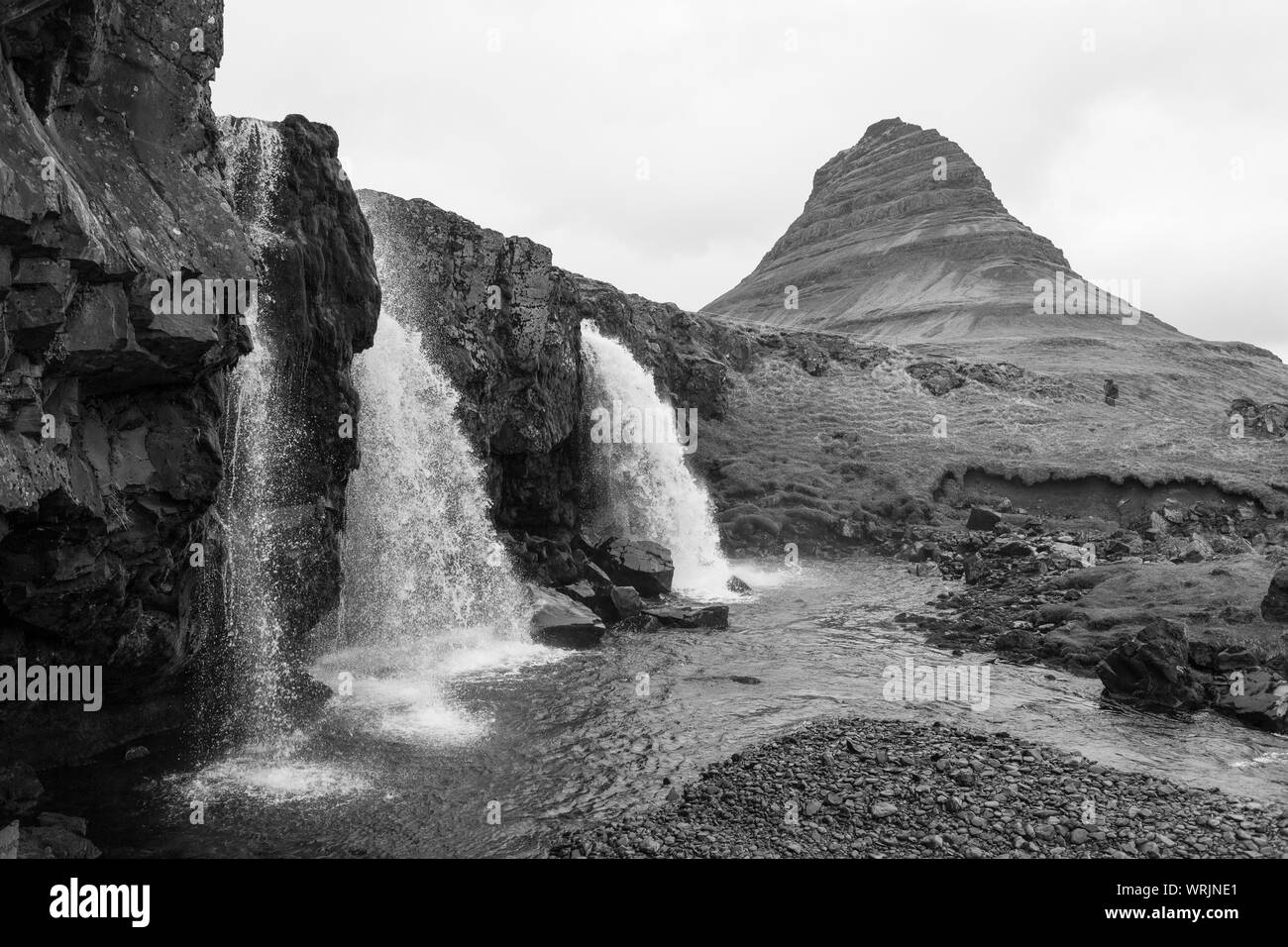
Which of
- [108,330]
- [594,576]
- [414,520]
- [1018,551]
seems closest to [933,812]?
[108,330]

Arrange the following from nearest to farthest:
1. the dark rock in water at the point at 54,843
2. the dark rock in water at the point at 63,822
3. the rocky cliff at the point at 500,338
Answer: the dark rock in water at the point at 54,843, the dark rock in water at the point at 63,822, the rocky cliff at the point at 500,338

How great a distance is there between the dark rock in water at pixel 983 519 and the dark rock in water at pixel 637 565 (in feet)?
78.9

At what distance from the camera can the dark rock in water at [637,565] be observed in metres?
36.4

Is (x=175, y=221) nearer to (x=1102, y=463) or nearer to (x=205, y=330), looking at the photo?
(x=205, y=330)

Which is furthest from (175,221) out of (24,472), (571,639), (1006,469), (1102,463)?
(1102,463)

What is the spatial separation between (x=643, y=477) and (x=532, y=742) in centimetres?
2627

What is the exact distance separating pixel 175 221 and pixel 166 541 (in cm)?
689

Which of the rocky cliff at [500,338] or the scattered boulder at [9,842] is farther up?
the rocky cliff at [500,338]

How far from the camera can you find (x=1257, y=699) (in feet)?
69.2

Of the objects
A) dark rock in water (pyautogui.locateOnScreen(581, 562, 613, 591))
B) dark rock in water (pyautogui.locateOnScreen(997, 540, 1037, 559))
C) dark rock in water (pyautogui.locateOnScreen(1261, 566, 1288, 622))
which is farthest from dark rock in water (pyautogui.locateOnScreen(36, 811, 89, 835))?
dark rock in water (pyautogui.locateOnScreen(997, 540, 1037, 559))

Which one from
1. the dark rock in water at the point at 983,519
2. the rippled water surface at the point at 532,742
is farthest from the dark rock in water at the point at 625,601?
the dark rock in water at the point at 983,519

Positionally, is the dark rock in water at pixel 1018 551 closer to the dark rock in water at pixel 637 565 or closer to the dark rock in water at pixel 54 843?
the dark rock in water at pixel 637 565

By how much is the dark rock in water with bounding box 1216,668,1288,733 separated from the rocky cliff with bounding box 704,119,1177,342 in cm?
9739

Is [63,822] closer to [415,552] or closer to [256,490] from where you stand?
[256,490]
